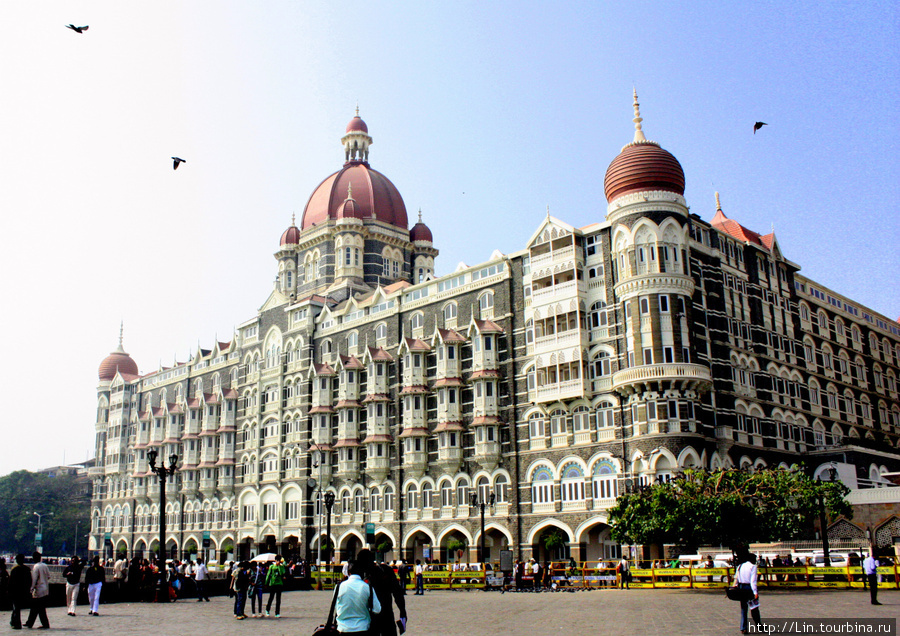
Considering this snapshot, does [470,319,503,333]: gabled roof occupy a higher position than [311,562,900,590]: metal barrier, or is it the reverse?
[470,319,503,333]: gabled roof

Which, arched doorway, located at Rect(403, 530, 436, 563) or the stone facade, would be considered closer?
the stone facade

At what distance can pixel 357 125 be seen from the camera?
3150 inches

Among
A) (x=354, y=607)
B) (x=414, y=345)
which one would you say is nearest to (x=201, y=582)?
(x=414, y=345)

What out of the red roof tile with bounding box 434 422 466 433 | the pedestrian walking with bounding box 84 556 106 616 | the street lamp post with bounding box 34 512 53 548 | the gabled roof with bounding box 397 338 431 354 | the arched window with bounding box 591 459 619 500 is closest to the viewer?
the pedestrian walking with bounding box 84 556 106 616

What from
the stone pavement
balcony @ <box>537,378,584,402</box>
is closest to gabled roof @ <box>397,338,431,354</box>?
balcony @ <box>537,378,584,402</box>

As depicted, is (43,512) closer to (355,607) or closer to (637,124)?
(637,124)

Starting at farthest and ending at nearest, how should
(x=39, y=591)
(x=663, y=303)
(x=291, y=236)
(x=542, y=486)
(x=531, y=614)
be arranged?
1. (x=291, y=236)
2. (x=542, y=486)
3. (x=663, y=303)
4. (x=531, y=614)
5. (x=39, y=591)

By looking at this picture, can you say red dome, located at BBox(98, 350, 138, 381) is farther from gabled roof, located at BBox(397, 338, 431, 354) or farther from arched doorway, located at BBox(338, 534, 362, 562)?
gabled roof, located at BBox(397, 338, 431, 354)

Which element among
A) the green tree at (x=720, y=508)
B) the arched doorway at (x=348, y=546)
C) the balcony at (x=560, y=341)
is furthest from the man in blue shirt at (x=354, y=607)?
the arched doorway at (x=348, y=546)

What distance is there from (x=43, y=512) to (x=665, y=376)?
10390cm

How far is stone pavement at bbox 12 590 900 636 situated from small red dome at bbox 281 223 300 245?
47627 millimetres

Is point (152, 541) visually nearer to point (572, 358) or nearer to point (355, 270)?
point (355, 270)

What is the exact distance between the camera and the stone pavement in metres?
19.9

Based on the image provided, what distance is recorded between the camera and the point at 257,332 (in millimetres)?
73438
